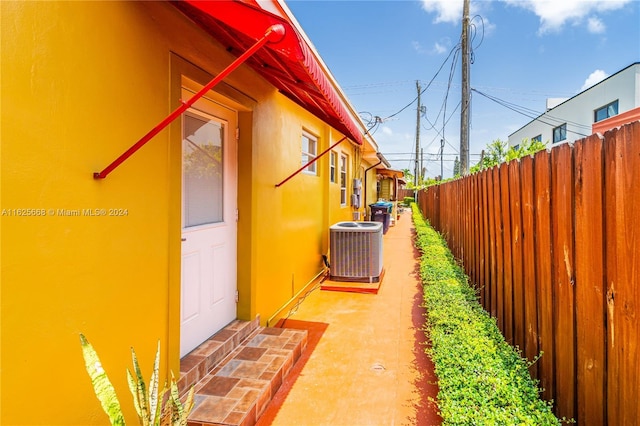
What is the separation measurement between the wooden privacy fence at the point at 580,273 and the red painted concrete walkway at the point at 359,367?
1.02 metres

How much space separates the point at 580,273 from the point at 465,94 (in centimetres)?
969

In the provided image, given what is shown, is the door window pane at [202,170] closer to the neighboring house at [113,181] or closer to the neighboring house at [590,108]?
the neighboring house at [113,181]

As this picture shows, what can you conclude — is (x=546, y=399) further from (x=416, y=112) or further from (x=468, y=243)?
(x=416, y=112)

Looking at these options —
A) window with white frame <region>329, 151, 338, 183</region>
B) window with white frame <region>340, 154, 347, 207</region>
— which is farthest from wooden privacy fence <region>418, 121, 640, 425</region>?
window with white frame <region>340, 154, 347, 207</region>

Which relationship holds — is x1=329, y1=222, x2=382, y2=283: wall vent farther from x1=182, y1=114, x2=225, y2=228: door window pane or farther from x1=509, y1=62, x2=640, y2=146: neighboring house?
x1=509, y1=62, x2=640, y2=146: neighboring house

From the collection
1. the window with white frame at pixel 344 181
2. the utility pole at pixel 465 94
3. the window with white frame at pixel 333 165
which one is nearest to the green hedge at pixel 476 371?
the window with white frame at pixel 333 165

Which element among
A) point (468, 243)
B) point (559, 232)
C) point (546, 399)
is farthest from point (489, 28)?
point (546, 399)

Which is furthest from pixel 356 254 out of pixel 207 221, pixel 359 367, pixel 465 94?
pixel 465 94

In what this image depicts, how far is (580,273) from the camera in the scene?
7.32 ft

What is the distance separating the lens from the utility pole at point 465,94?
10477mm

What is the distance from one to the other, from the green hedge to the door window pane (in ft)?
8.45

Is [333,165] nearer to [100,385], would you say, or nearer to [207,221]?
[207,221]

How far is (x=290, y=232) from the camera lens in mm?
5449

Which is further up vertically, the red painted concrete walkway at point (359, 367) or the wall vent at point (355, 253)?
the wall vent at point (355, 253)
